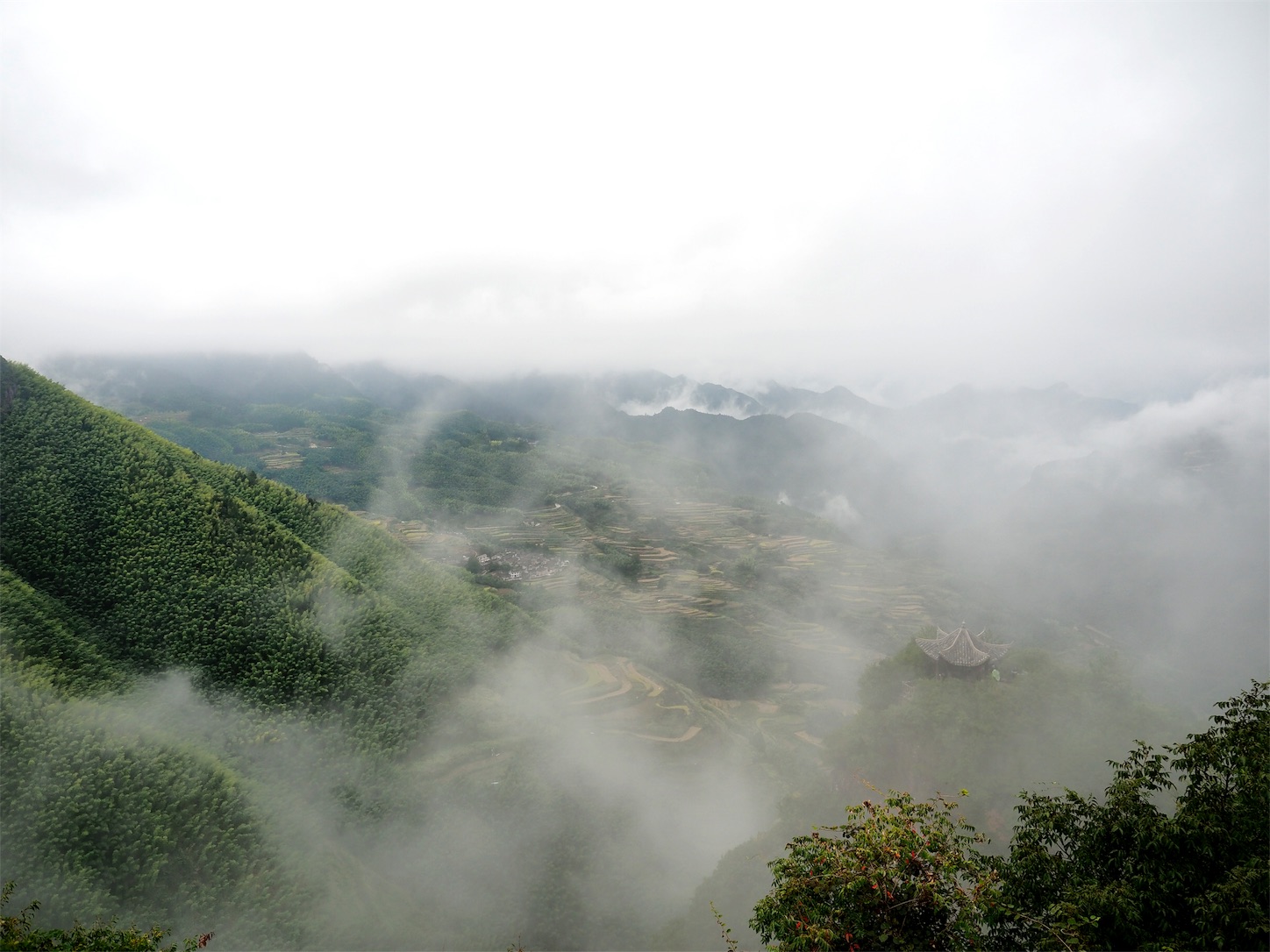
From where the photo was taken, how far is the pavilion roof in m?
37.7

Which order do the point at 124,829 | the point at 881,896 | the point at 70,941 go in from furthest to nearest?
the point at 124,829 → the point at 70,941 → the point at 881,896

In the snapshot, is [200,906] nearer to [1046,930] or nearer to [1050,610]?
[1046,930]

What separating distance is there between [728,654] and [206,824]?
46.7 m

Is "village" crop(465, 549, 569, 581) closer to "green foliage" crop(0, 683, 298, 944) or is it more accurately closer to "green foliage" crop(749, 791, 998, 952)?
"green foliage" crop(0, 683, 298, 944)

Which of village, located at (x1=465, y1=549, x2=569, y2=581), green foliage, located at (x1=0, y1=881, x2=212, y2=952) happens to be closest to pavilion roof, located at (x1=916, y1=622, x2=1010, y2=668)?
green foliage, located at (x1=0, y1=881, x2=212, y2=952)

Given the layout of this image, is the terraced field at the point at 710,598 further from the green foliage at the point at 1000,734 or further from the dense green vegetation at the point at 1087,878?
the dense green vegetation at the point at 1087,878

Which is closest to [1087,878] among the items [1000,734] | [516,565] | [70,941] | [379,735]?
[1000,734]

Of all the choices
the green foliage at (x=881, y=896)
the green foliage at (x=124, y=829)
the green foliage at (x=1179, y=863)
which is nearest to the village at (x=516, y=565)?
the green foliage at (x=124, y=829)

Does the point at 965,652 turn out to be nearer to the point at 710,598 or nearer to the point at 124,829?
the point at 124,829

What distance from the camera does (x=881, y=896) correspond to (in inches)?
409

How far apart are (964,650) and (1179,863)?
30.5 metres

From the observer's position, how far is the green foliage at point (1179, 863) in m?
8.92

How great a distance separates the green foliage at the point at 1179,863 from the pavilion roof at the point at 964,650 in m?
28.6

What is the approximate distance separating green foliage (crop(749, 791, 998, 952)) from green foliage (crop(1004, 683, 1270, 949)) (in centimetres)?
144
